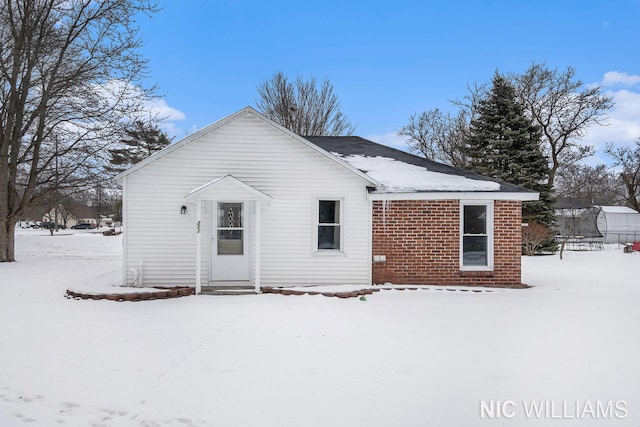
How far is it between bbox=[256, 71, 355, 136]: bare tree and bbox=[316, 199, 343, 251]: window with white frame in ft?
58.6

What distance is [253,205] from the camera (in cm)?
965

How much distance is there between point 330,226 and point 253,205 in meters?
1.92

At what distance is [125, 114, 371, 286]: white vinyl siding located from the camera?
30.3ft

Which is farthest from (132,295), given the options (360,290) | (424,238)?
(424,238)

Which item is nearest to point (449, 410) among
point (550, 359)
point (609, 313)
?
point (550, 359)

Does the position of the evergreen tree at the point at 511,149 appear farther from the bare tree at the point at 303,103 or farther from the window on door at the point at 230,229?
the window on door at the point at 230,229

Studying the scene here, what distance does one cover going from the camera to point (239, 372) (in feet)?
14.4

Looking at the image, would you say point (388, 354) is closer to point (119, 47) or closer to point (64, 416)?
point (64, 416)

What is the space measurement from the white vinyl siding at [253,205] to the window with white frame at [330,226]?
22 cm

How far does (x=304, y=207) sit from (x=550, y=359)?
6.01 meters

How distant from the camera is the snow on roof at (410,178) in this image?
31.7 feet

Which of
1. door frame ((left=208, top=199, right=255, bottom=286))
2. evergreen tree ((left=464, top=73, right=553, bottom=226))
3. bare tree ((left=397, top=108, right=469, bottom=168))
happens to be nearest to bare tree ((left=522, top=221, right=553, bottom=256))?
evergreen tree ((left=464, top=73, right=553, bottom=226))

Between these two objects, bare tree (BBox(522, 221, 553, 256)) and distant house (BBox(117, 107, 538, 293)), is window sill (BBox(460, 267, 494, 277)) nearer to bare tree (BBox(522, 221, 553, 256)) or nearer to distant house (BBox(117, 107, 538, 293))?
distant house (BBox(117, 107, 538, 293))

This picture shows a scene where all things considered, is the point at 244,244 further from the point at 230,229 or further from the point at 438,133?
the point at 438,133
